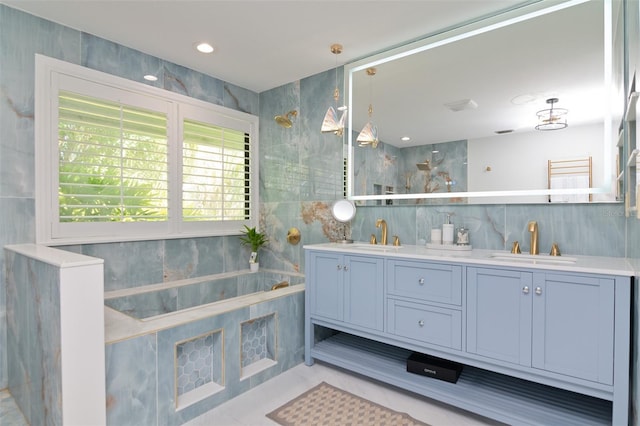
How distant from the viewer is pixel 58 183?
7.73ft

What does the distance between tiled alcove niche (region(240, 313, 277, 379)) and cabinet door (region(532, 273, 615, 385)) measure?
1648 millimetres

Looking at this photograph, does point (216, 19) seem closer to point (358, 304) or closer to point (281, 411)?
point (358, 304)

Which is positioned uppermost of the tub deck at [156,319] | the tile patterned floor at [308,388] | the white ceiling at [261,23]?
the white ceiling at [261,23]

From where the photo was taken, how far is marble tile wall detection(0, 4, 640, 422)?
210 centimetres

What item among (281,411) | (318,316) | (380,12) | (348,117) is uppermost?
(380,12)

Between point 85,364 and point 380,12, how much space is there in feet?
8.21

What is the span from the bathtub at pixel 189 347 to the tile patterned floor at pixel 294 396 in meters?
0.08

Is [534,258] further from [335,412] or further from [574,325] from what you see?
[335,412]

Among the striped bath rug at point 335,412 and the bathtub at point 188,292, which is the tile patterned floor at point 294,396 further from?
the bathtub at point 188,292

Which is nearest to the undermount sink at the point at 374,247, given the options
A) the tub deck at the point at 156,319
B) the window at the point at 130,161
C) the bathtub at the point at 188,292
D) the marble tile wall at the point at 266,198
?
the marble tile wall at the point at 266,198

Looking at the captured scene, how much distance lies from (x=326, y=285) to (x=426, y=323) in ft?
2.58

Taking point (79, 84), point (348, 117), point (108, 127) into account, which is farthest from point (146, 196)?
point (348, 117)

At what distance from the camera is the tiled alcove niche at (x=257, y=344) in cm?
235

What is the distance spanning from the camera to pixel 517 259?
6.54 feet
